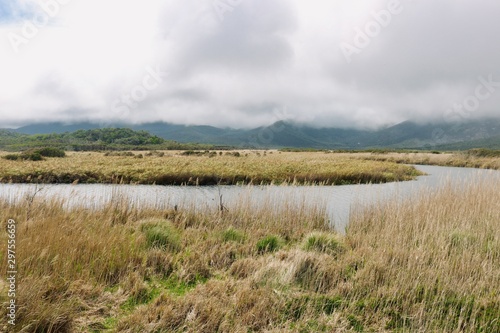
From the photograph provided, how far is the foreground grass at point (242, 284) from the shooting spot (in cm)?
413

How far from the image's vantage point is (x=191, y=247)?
23.7 ft

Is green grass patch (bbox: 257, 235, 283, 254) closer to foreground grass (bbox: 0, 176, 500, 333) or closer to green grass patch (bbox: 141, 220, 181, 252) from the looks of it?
foreground grass (bbox: 0, 176, 500, 333)

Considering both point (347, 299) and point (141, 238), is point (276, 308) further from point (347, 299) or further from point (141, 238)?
point (141, 238)

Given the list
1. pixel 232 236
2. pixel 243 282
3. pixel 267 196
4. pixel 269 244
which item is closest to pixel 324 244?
pixel 269 244

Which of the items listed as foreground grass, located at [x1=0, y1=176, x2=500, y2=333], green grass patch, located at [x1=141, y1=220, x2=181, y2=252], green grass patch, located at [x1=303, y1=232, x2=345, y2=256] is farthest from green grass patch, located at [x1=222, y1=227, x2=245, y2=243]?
green grass patch, located at [x1=303, y1=232, x2=345, y2=256]

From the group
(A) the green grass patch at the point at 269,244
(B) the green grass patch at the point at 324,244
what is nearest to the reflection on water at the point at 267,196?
(A) the green grass patch at the point at 269,244

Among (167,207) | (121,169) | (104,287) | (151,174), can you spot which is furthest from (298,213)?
(121,169)

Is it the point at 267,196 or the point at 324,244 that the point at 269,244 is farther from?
the point at 267,196

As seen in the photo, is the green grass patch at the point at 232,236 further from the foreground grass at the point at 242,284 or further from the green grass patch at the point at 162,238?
the green grass patch at the point at 162,238

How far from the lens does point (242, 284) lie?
203 inches

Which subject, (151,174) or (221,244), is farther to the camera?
(151,174)

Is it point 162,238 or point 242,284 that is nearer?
point 242,284

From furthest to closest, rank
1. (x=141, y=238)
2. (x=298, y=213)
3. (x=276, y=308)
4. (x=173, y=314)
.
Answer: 1. (x=298, y=213)
2. (x=141, y=238)
3. (x=276, y=308)
4. (x=173, y=314)

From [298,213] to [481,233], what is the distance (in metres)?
5.25
